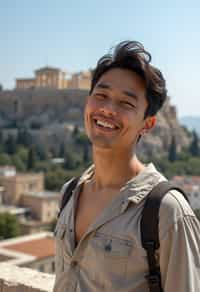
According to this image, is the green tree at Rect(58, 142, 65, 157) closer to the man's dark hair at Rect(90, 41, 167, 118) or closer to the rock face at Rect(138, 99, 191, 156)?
the rock face at Rect(138, 99, 191, 156)

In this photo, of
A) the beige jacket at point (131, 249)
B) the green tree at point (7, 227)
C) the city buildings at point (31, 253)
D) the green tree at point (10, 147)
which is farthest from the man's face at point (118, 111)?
the green tree at point (10, 147)

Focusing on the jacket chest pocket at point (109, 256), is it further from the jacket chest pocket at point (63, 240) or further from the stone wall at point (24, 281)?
the stone wall at point (24, 281)

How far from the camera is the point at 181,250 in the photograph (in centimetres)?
114

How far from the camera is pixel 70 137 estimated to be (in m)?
41.4

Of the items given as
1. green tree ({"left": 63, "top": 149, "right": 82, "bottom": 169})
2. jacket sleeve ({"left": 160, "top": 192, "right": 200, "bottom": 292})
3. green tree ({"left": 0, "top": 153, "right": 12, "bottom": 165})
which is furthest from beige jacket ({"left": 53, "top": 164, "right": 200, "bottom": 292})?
green tree ({"left": 63, "top": 149, "right": 82, "bottom": 169})

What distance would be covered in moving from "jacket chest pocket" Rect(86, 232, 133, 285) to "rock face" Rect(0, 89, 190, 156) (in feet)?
135

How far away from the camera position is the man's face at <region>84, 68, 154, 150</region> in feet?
4.26

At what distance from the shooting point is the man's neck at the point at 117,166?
1.34m

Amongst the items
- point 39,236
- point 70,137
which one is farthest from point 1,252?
point 70,137

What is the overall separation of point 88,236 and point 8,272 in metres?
1.10

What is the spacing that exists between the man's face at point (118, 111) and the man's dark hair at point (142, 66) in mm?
15

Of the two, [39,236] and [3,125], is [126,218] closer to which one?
[39,236]

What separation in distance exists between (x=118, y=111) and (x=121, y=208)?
24 cm

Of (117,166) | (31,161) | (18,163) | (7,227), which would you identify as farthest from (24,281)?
(18,163)
